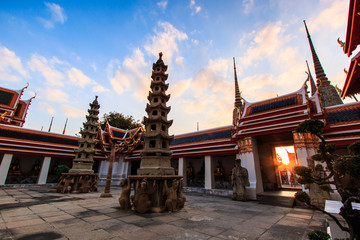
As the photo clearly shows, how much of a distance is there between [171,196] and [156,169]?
1388mm

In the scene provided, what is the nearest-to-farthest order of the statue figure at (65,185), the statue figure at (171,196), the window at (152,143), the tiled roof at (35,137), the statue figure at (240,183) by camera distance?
the statue figure at (171,196)
the window at (152,143)
the statue figure at (240,183)
the statue figure at (65,185)
the tiled roof at (35,137)

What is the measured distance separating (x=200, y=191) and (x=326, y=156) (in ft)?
40.4

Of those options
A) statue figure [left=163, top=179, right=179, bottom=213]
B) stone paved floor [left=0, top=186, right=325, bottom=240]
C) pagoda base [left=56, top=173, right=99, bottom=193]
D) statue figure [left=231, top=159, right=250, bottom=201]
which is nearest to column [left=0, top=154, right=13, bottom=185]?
pagoda base [left=56, top=173, right=99, bottom=193]

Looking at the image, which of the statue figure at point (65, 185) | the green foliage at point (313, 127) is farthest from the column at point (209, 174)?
the green foliage at point (313, 127)

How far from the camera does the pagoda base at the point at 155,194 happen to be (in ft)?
21.2

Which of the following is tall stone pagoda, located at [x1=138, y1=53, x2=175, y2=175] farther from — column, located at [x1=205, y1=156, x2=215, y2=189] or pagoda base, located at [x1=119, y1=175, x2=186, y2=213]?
column, located at [x1=205, y1=156, x2=215, y2=189]

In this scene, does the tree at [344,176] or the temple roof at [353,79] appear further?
the temple roof at [353,79]

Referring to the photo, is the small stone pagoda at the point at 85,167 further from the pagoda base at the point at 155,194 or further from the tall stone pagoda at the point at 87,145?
the pagoda base at the point at 155,194

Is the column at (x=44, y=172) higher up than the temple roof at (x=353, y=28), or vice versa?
the temple roof at (x=353, y=28)

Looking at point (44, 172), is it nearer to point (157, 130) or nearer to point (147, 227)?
point (157, 130)

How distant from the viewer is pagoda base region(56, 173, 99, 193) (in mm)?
12281

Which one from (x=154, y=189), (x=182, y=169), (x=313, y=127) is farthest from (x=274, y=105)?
(x=154, y=189)

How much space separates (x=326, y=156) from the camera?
9.55 feet

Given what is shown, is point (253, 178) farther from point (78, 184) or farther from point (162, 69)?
point (78, 184)
